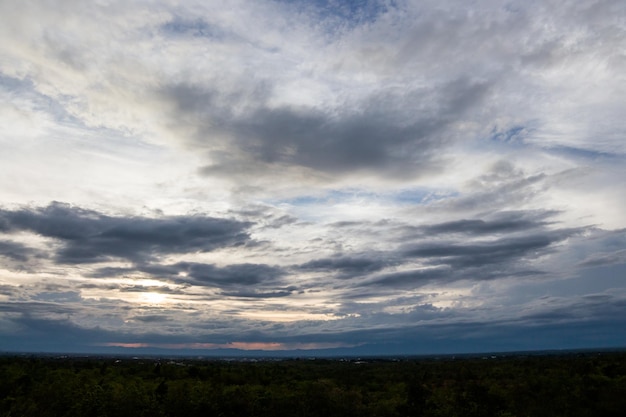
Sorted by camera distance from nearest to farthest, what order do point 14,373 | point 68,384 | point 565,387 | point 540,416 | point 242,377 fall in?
point 540,416 < point 68,384 < point 565,387 < point 14,373 < point 242,377

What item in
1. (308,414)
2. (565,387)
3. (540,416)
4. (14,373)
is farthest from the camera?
(14,373)

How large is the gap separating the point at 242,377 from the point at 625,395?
49.0m

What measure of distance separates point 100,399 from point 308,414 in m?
18.3

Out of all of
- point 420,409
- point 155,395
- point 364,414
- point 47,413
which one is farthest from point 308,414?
point 47,413

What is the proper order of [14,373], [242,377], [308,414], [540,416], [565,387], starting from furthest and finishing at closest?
[242,377]
[14,373]
[565,387]
[540,416]
[308,414]

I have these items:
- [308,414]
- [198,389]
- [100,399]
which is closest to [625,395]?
[308,414]

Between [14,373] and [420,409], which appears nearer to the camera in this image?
[420,409]

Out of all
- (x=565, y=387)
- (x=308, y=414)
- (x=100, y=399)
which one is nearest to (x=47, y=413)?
(x=100, y=399)

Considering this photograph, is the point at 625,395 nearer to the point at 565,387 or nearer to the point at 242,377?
the point at 565,387

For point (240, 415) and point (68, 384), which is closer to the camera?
point (240, 415)

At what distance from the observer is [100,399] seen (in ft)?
140

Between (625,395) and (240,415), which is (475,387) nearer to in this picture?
(625,395)

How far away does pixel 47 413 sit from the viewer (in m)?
40.7

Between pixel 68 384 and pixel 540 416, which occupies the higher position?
pixel 68 384
